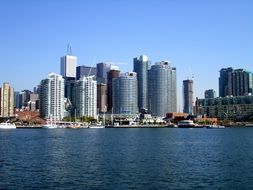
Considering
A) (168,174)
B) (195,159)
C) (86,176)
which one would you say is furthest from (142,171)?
(195,159)

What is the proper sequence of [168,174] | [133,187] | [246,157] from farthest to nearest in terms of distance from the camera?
[246,157], [168,174], [133,187]

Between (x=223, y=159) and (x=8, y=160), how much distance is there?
97.9 feet

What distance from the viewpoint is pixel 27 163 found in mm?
56125

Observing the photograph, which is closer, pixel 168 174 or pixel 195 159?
pixel 168 174

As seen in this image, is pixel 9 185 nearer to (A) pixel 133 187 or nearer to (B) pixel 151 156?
(A) pixel 133 187

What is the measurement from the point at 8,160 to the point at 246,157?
112 ft

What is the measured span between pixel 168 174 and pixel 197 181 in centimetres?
486

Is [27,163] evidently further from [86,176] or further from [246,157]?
[246,157]

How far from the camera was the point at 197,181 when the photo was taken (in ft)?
140

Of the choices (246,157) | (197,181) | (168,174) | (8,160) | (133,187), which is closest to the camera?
(133,187)

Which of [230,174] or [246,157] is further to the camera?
[246,157]

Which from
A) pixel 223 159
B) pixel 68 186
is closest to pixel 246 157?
pixel 223 159

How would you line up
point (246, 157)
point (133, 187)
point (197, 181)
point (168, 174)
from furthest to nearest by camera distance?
point (246, 157), point (168, 174), point (197, 181), point (133, 187)

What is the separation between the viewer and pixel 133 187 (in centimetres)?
3978
